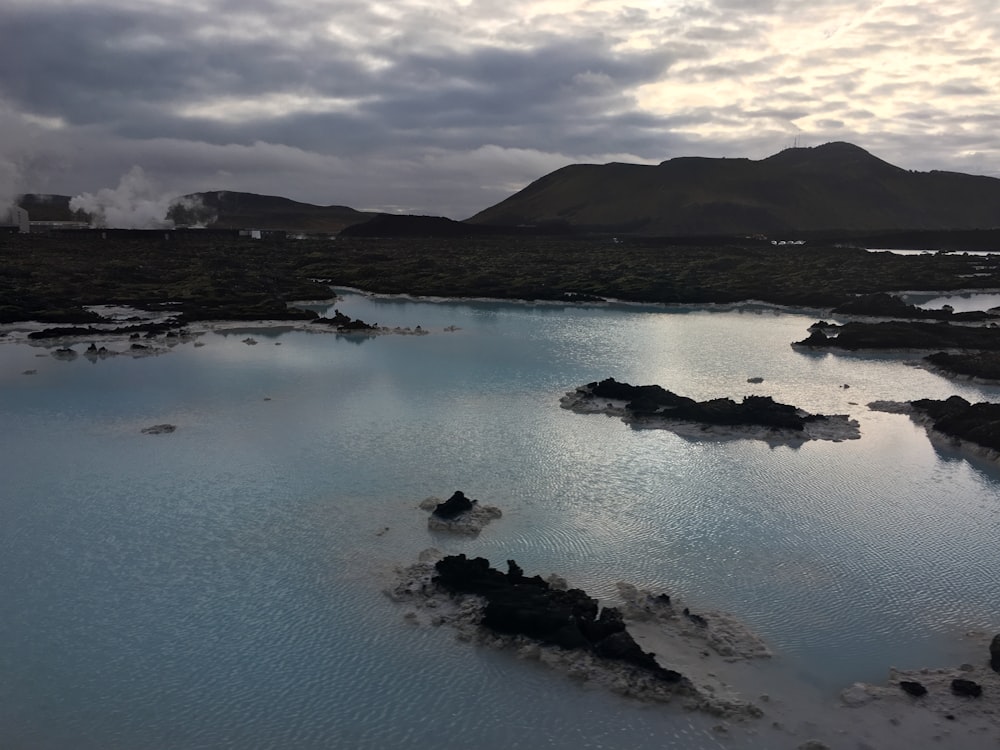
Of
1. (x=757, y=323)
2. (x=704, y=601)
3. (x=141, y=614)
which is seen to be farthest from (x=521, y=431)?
(x=757, y=323)

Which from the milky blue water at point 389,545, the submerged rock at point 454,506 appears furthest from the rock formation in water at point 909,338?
the submerged rock at point 454,506

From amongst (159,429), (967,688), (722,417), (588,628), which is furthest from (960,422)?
(159,429)

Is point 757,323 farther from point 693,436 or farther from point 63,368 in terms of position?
point 63,368

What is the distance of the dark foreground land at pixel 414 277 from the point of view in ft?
158

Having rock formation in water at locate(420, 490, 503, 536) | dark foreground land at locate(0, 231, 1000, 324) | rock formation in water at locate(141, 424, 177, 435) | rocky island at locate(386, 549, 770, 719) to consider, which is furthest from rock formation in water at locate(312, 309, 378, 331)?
rocky island at locate(386, 549, 770, 719)

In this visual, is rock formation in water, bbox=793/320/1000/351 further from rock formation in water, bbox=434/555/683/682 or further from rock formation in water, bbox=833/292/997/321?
rock formation in water, bbox=434/555/683/682

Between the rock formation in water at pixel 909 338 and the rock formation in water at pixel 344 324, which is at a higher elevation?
the rock formation in water at pixel 909 338

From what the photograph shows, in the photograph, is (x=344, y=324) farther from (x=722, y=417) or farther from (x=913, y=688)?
(x=913, y=688)

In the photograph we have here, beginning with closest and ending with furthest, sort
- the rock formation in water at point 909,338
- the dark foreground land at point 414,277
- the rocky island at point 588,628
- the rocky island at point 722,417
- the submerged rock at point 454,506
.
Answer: the rocky island at point 588,628 → the submerged rock at point 454,506 → the rocky island at point 722,417 → the rock formation in water at point 909,338 → the dark foreground land at point 414,277

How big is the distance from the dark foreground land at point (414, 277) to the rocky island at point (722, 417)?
25.2 meters

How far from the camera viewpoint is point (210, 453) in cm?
1950

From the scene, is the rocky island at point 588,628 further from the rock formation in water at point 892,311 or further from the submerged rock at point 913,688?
the rock formation in water at point 892,311

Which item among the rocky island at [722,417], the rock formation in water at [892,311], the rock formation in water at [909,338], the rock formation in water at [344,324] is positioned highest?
the rock formation in water at [892,311]

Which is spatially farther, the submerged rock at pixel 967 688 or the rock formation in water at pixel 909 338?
the rock formation in water at pixel 909 338
